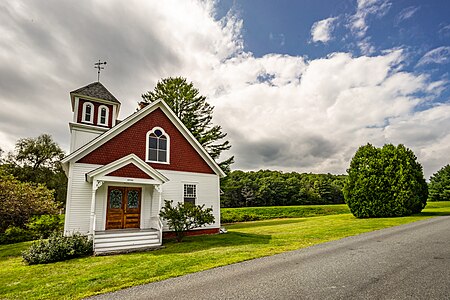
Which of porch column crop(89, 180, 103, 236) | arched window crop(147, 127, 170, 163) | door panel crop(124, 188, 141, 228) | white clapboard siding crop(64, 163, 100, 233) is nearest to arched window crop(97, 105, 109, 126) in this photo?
arched window crop(147, 127, 170, 163)

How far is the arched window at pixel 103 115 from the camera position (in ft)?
54.7

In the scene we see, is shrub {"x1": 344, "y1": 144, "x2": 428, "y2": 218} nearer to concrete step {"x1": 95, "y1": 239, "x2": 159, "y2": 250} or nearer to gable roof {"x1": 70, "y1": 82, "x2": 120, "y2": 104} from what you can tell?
concrete step {"x1": 95, "y1": 239, "x2": 159, "y2": 250}

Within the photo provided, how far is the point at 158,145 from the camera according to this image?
15.0 m

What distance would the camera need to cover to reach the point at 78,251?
1003 cm

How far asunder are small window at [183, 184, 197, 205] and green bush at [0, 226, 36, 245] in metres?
10.5

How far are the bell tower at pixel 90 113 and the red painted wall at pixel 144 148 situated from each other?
3460 millimetres

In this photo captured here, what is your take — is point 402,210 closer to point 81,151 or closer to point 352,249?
point 352,249

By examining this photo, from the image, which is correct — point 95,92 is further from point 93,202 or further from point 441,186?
point 441,186

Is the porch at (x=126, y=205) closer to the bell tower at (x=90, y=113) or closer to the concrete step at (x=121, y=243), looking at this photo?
the concrete step at (x=121, y=243)

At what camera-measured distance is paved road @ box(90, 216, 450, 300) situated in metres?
4.86

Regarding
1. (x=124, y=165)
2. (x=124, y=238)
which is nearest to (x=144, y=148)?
(x=124, y=165)

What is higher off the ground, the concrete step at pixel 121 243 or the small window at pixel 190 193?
the small window at pixel 190 193

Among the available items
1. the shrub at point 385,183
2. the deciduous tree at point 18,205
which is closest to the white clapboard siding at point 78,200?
the deciduous tree at point 18,205

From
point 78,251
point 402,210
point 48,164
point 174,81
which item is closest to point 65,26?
point 78,251
